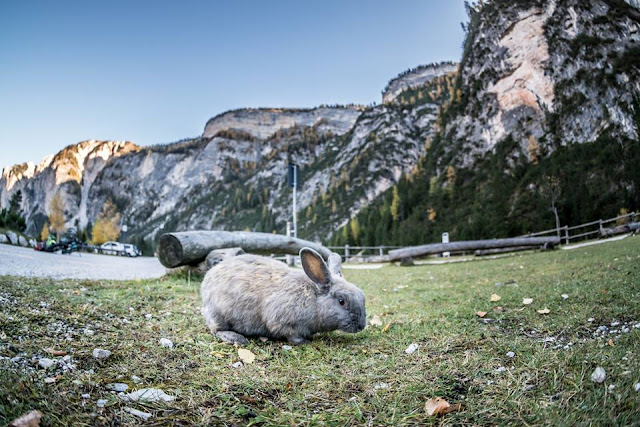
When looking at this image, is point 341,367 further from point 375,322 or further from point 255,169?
point 255,169

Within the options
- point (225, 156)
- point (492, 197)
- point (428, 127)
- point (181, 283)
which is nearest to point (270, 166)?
point (225, 156)

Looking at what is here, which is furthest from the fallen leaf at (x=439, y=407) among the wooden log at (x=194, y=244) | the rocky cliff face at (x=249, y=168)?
the rocky cliff face at (x=249, y=168)

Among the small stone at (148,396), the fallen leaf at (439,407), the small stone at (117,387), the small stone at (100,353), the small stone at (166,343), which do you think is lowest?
the fallen leaf at (439,407)

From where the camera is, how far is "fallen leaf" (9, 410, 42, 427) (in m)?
1.25

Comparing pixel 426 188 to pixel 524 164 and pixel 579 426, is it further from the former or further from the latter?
pixel 579 426

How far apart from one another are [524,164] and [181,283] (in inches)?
2324

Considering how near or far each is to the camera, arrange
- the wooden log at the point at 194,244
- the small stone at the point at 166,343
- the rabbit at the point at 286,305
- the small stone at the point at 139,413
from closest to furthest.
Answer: the small stone at the point at 139,413 → the small stone at the point at 166,343 → the rabbit at the point at 286,305 → the wooden log at the point at 194,244

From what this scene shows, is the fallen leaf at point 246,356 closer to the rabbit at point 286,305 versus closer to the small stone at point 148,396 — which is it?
the rabbit at point 286,305

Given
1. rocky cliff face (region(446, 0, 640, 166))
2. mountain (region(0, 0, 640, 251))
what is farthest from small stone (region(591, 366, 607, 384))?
rocky cliff face (region(446, 0, 640, 166))

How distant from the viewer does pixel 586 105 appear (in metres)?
49.1

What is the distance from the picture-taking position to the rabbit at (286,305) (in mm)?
3139

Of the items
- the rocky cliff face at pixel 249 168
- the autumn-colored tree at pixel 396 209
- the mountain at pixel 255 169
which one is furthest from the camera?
the rocky cliff face at pixel 249 168

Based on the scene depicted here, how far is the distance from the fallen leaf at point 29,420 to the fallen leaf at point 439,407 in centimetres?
163

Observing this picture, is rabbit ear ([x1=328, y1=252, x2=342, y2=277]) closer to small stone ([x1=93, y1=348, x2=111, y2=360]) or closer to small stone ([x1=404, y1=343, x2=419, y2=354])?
small stone ([x1=404, y1=343, x2=419, y2=354])
